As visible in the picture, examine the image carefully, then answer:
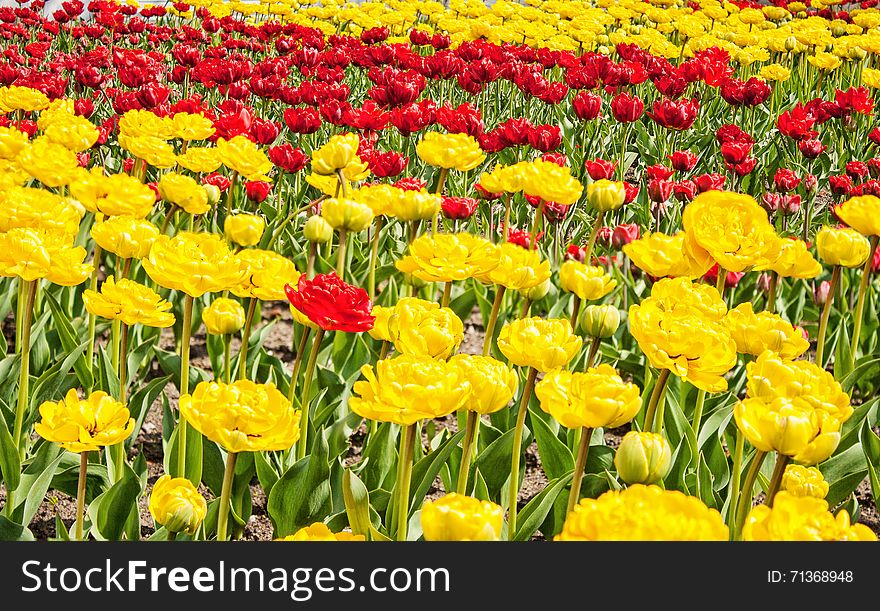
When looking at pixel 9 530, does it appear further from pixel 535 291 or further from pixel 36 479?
pixel 535 291

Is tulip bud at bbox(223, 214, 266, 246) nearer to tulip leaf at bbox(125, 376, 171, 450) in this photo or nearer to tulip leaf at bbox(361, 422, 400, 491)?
tulip leaf at bbox(125, 376, 171, 450)

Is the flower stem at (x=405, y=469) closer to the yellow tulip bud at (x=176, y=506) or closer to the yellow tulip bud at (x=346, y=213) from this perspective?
the yellow tulip bud at (x=176, y=506)

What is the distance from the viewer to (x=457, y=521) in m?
0.88

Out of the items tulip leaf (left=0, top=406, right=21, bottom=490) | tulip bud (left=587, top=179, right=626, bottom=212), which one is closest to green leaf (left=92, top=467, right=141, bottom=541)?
tulip leaf (left=0, top=406, right=21, bottom=490)

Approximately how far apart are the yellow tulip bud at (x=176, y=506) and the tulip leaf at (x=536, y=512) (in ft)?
1.68

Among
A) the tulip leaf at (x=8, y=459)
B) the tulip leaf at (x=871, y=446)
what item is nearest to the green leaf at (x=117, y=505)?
the tulip leaf at (x=8, y=459)

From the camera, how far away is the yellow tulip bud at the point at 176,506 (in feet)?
3.94

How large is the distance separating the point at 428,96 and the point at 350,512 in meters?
4.99

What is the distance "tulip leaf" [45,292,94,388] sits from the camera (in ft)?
7.10

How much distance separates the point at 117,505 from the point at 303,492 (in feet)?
1.04

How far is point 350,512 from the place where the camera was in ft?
4.55

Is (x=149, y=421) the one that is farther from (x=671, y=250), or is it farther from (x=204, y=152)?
(x=671, y=250)

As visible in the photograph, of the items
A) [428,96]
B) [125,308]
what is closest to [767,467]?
[125,308]

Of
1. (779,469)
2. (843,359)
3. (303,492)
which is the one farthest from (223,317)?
(843,359)
